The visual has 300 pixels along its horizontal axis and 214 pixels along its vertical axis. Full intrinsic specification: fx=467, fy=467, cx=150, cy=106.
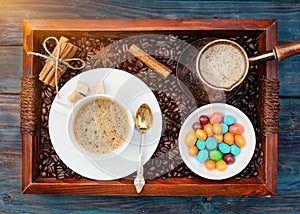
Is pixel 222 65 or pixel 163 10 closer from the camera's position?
pixel 222 65

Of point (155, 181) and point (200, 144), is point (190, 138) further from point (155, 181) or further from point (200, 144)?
point (155, 181)

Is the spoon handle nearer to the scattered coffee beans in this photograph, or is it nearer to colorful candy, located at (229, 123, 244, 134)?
the scattered coffee beans

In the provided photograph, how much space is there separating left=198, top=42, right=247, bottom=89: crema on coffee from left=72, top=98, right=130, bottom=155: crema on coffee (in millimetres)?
287

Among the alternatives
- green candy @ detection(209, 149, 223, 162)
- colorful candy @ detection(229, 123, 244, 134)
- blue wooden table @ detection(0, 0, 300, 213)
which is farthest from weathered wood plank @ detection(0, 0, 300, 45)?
green candy @ detection(209, 149, 223, 162)

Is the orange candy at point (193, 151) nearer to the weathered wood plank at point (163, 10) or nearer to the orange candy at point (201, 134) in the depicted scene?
the orange candy at point (201, 134)

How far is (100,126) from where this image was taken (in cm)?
143

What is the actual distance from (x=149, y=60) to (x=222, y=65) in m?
0.23

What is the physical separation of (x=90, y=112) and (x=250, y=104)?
1.67ft

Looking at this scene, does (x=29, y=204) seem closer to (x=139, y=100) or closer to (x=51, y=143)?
(x=51, y=143)

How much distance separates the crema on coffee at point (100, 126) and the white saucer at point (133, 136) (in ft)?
0.10

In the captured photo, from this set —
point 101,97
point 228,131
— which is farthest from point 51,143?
point 228,131

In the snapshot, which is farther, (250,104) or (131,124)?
(250,104)

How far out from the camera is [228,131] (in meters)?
1.50

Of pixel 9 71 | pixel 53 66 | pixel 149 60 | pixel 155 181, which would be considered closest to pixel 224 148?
pixel 155 181
